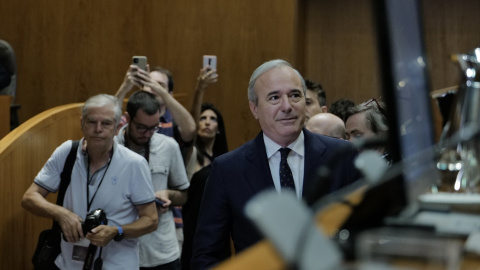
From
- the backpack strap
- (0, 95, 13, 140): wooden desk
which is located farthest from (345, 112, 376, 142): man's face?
(0, 95, 13, 140): wooden desk

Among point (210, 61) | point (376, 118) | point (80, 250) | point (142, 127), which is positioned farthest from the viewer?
point (210, 61)

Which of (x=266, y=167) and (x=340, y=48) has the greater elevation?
(x=340, y=48)

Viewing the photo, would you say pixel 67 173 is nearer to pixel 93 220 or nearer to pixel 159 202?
pixel 93 220

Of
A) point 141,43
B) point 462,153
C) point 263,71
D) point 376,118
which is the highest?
point 141,43

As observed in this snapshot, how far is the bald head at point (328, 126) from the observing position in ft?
14.0

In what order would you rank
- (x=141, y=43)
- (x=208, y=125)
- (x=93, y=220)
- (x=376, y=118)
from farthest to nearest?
1. (x=141, y=43)
2. (x=208, y=125)
3. (x=93, y=220)
4. (x=376, y=118)

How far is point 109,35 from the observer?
9.29 m

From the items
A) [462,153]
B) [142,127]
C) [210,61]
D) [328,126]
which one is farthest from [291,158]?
[210,61]

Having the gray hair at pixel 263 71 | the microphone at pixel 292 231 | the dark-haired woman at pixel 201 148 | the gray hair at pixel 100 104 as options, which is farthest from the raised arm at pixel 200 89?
the microphone at pixel 292 231

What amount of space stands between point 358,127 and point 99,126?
142 cm

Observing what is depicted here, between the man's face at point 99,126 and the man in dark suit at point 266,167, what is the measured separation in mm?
1507

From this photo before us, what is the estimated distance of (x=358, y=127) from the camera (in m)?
4.09

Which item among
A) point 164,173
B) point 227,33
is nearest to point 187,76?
point 227,33

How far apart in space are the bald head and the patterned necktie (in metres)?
1.34
